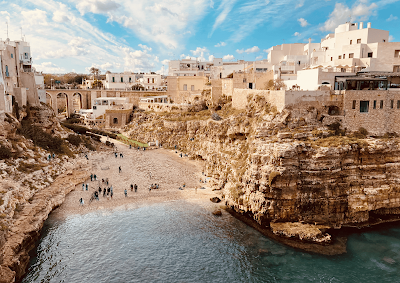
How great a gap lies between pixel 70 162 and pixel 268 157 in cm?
2470

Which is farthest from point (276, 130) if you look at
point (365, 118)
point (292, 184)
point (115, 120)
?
point (115, 120)

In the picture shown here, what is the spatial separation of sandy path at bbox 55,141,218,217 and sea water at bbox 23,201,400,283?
2.88 meters

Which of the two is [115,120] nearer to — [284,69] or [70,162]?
[70,162]

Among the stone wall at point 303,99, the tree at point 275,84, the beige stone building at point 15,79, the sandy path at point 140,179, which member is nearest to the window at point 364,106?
the stone wall at point 303,99

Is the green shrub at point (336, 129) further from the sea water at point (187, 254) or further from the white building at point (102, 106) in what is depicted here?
the white building at point (102, 106)

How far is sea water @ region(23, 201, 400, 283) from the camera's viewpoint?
18.7m

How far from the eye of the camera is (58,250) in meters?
20.9

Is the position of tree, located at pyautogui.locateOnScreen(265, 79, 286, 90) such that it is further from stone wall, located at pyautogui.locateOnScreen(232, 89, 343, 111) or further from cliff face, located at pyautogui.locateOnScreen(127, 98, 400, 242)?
cliff face, located at pyautogui.locateOnScreen(127, 98, 400, 242)

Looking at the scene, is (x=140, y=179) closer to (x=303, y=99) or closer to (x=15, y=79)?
(x=303, y=99)

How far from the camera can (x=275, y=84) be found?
40.3m

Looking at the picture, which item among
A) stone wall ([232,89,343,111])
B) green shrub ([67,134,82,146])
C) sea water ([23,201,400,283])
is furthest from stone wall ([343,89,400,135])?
green shrub ([67,134,82,146])

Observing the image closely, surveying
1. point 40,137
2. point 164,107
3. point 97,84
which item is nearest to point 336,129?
point 40,137

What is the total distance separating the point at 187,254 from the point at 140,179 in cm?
1510

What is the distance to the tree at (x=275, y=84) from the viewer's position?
39.0 metres
